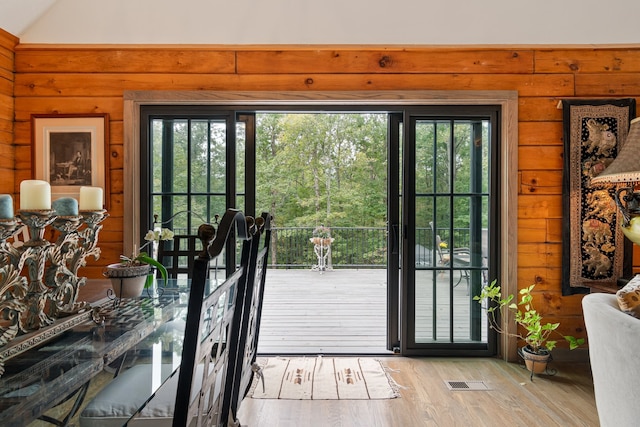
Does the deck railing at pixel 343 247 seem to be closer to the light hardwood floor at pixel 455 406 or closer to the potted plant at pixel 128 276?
the light hardwood floor at pixel 455 406

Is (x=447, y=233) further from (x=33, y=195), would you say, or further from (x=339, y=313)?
(x=33, y=195)

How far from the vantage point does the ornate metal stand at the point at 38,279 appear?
129 centimetres

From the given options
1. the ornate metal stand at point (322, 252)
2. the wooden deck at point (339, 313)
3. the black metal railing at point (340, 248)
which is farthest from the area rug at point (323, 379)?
the black metal railing at point (340, 248)

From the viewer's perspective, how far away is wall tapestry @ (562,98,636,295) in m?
2.87

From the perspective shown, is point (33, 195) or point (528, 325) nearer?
point (33, 195)

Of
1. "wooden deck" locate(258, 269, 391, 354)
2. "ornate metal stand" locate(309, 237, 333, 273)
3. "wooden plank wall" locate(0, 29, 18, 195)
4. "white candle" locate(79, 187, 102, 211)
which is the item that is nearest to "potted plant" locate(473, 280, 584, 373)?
"wooden deck" locate(258, 269, 391, 354)

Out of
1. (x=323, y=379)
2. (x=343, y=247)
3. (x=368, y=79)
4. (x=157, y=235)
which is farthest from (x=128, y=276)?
(x=343, y=247)

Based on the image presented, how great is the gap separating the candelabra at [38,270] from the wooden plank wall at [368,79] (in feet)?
4.66

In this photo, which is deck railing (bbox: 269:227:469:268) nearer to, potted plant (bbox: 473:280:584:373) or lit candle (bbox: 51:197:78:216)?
potted plant (bbox: 473:280:584:373)

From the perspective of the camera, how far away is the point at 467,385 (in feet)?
8.51
